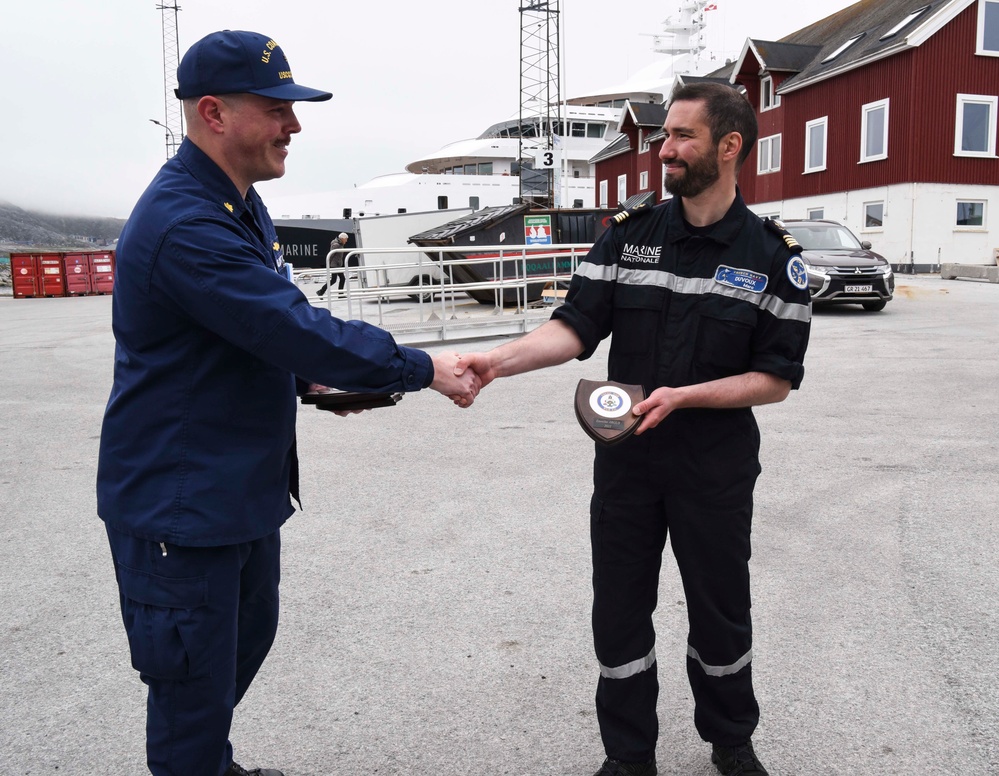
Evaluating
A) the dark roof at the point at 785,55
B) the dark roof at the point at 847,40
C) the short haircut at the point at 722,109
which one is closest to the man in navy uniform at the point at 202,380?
the short haircut at the point at 722,109

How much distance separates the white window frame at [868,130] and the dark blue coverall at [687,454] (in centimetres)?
2740

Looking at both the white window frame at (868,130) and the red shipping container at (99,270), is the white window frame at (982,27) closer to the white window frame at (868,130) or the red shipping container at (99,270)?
the white window frame at (868,130)

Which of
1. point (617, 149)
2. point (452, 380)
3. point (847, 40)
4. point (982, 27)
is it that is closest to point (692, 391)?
point (452, 380)

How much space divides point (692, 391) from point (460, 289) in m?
11.3

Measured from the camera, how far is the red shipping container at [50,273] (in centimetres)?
3441

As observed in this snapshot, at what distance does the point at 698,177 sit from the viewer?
271 centimetres

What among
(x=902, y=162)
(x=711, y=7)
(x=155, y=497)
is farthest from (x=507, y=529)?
(x=711, y=7)

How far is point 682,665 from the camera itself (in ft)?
11.7

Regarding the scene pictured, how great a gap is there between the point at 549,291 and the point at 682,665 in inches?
573

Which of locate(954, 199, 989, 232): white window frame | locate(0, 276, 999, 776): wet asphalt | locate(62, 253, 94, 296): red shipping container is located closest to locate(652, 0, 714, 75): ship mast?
locate(954, 199, 989, 232): white window frame

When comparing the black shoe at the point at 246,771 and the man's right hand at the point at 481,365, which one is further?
the man's right hand at the point at 481,365

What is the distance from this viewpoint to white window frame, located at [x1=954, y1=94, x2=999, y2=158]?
26297 millimetres

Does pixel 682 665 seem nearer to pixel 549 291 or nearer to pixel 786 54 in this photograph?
pixel 549 291

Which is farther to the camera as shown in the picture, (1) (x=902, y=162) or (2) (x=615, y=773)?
(1) (x=902, y=162)
